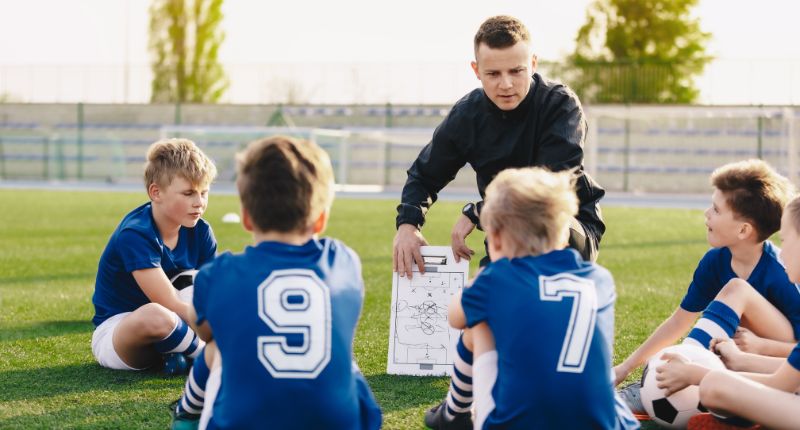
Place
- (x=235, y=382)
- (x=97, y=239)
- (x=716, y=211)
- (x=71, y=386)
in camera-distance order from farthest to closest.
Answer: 1. (x=97, y=239)
2. (x=71, y=386)
3. (x=716, y=211)
4. (x=235, y=382)

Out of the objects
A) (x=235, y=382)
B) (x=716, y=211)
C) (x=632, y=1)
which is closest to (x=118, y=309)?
(x=235, y=382)

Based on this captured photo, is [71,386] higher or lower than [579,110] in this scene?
lower

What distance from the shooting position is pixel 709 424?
9.10ft

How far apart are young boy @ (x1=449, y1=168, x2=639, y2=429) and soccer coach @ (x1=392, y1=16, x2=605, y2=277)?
43.8 inches

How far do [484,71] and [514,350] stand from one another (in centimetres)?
156

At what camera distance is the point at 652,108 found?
2639cm

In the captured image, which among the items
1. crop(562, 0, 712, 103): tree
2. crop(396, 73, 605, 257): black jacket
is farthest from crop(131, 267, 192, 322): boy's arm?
crop(562, 0, 712, 103): tree

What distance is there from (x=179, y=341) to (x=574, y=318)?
6.27 ft

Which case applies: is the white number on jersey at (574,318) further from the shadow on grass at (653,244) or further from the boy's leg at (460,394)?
the shadow on grass at (653,244)

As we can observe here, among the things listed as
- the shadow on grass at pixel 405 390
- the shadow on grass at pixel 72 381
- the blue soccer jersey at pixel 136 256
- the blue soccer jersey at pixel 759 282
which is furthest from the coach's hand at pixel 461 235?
the shadow on grass at pixel 72 381

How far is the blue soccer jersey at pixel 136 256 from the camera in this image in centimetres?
356

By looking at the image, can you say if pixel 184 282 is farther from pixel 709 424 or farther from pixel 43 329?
pixel 709 424

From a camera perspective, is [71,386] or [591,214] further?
[591,214]

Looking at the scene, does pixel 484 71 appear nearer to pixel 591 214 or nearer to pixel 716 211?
pixel 591 214
